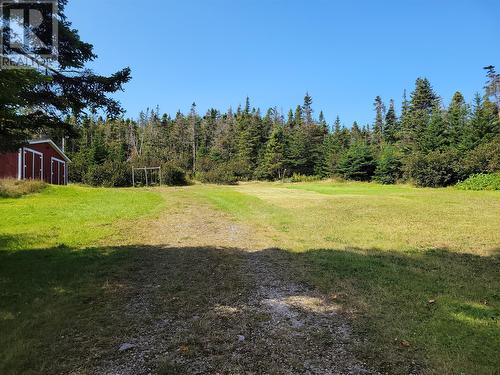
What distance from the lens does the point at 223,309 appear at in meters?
5.67

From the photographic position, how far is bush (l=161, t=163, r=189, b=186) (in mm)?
50562

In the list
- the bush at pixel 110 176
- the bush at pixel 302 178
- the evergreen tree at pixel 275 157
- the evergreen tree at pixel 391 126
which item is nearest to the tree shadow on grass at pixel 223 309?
the bush at pixel 110 176

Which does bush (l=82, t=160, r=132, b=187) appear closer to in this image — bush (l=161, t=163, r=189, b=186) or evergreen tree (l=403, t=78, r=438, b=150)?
bush (l=161, t=163, r=189, b=186)

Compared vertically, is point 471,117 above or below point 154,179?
above

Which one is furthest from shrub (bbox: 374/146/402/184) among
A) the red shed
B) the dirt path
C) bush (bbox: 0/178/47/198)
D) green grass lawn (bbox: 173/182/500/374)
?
the dirt path

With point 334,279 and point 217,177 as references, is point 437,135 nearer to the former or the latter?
point 217,177

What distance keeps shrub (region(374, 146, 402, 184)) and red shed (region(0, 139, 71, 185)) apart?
143ft

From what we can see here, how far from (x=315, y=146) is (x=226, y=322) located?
68863 mm

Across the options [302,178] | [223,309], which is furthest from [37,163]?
[302,178]

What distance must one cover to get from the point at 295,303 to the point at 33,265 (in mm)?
6326

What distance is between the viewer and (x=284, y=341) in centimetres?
458

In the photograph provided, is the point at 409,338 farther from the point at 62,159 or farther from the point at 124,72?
the point at 62,159

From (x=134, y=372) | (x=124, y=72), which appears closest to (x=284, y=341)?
(x=134, y=372)

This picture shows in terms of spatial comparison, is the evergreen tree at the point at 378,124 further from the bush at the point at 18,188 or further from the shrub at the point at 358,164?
the bush at the point at 18,188
